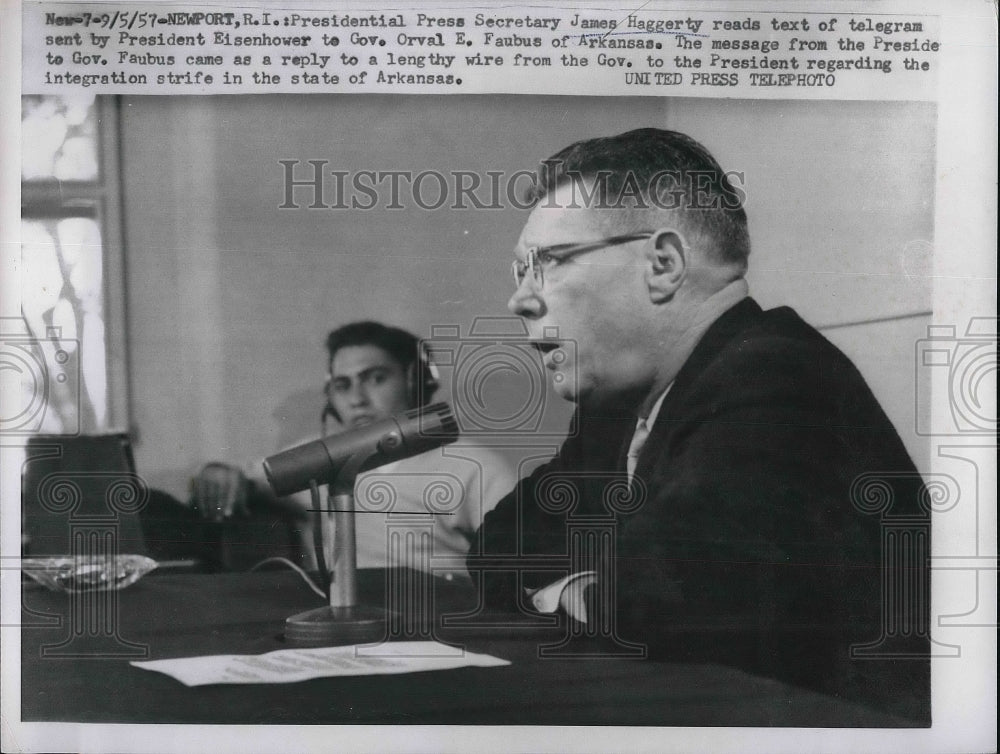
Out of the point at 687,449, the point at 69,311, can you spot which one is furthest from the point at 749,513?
the point at 69,311

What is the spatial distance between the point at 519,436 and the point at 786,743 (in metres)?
1.09

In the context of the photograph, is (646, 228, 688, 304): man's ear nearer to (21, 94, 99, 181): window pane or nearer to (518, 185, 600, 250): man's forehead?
(518, 185, 600, 250): man's forehead

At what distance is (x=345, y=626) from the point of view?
108 inches

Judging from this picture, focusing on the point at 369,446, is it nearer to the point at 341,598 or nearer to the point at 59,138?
the point at 341,598

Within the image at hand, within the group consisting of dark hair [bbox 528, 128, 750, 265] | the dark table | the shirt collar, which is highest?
dark hair [bbox 528, 128, 750, 265]

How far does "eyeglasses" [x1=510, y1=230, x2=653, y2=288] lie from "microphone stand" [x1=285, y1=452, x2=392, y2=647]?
0.63 metres

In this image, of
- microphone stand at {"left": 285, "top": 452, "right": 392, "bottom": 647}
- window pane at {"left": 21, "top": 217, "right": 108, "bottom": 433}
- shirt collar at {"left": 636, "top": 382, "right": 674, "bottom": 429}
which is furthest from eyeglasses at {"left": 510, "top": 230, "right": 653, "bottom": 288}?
window pane at {"left": 21, "top": 217, "right": 108, "bottom": 433}

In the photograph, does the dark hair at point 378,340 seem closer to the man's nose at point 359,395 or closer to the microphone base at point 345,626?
the man's nose at point 359,395

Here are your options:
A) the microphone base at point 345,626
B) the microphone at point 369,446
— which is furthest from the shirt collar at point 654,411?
the microphone base at point 345,626

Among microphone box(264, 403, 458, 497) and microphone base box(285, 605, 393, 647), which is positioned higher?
microphone box(264, 403, 458, 497)

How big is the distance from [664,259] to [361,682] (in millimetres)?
1377

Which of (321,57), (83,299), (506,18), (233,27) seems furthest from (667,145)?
(83,299)

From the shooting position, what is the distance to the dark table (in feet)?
9.03

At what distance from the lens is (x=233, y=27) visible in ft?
9.02
